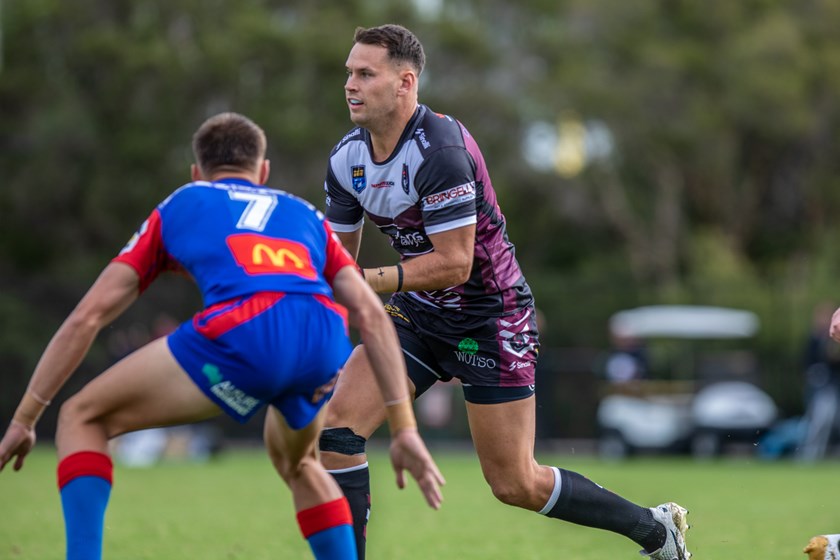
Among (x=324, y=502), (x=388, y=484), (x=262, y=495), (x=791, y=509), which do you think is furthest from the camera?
(x=388, y=484)

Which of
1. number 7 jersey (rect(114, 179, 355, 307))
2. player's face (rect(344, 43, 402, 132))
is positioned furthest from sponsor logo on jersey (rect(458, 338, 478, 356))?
number 7 jersey (rect(114, 179, 355, 307))

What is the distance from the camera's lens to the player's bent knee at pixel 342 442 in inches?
227

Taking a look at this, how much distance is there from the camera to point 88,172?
31016 mm

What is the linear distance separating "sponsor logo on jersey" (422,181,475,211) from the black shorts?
1.98 feet

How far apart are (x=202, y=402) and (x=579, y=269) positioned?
1454 inches

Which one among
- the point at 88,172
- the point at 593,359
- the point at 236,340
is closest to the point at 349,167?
the point at 236,340

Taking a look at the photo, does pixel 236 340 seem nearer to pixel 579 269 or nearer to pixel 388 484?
pixel 388 484

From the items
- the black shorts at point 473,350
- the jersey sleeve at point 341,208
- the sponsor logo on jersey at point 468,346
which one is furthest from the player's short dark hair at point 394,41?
the sponsor logo on jersey at point 468,346

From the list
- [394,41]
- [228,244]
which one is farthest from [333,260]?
[394,41]

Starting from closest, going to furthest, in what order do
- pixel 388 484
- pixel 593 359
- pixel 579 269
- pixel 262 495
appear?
pixel 262 495, pixel 388 484, pixel 593 359, pixel 579 269

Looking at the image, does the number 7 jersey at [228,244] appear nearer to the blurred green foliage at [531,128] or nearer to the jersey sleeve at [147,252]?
the jersey sleeve at [147,252]

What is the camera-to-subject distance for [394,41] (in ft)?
20.0

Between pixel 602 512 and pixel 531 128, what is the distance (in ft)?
111

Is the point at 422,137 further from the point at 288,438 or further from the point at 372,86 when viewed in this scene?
the point at 288,438
